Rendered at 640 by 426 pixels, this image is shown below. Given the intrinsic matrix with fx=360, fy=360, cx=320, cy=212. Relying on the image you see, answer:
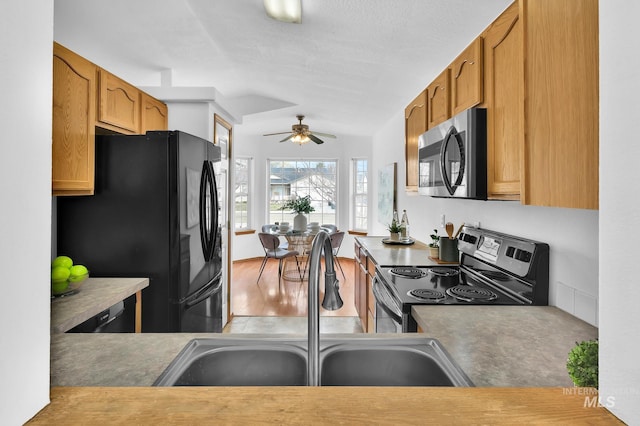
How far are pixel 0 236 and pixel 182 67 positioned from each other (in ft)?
11.3

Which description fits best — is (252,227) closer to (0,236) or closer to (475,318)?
(475,318)

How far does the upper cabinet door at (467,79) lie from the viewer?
1.65 m

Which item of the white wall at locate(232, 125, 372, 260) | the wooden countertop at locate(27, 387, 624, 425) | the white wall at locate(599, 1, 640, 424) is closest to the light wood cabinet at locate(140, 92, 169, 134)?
the wooden countertop at locate(27, 387, 624, 425)

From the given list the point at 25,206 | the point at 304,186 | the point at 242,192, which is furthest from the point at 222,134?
the point at 304,186

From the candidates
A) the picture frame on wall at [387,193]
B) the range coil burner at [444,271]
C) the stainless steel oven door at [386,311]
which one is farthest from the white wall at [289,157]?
the stainless steel oven door at [386,311]

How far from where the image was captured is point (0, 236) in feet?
1.59

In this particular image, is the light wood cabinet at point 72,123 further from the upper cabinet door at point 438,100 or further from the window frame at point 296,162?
the window frame at point 296,162

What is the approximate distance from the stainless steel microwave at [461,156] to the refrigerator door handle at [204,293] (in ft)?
5.28

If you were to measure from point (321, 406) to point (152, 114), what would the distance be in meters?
2.92

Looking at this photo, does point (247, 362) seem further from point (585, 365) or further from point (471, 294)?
point (471, 294)

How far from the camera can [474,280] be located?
2027mm

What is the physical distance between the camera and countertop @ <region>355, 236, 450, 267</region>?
8.07 ft

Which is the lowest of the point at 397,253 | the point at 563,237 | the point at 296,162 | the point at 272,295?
the point at 272,295

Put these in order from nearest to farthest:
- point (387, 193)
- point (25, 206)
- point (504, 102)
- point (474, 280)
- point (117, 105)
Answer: point (25, 206) → point (504, 102) → point (474, 280) → point (117, 105) → point (387, 193)
